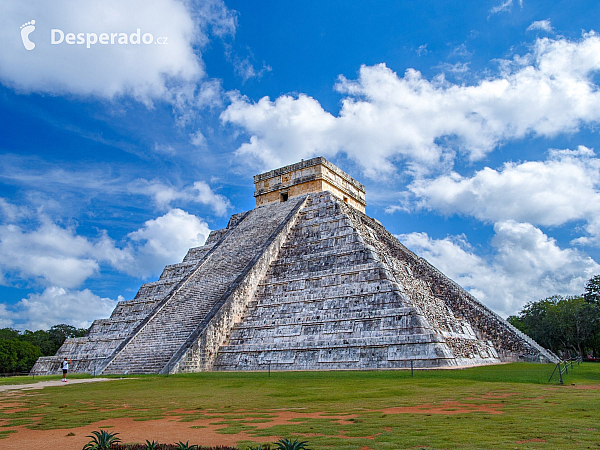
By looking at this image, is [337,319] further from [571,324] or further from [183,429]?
[571,324]

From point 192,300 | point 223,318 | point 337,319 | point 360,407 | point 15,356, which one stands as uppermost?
Result: point 192,300

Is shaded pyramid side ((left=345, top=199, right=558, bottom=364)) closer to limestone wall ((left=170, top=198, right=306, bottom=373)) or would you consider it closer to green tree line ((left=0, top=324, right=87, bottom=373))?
limestone wall ((left=170, top=198, right=306, bottom=373))

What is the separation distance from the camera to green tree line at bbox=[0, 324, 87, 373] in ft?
101

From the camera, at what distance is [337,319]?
13094 mm

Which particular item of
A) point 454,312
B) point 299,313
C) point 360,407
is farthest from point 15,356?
point 360,407

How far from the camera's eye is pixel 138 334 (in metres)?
15.4

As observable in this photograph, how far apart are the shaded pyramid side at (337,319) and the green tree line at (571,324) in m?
18.2

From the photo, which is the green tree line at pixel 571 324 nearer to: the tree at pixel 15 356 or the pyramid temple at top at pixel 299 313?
the pyramid temple at top at pixel 299 313

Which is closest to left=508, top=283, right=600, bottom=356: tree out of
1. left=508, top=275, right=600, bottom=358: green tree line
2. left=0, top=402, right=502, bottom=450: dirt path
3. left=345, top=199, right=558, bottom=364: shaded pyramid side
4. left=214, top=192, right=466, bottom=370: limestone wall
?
left=508, top=275, right=600, bottom=358: green tree line

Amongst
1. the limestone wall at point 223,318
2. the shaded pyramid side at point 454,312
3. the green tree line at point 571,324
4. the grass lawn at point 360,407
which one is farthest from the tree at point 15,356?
the green tree line at point 571,324

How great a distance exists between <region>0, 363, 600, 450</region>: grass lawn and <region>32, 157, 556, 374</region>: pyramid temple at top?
54.6 inches

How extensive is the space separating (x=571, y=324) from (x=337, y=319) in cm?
2469

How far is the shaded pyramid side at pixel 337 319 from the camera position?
38.2 feet

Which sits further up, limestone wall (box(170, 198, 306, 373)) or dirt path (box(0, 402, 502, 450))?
limestone wall (box(170, 198, 306, 373))
